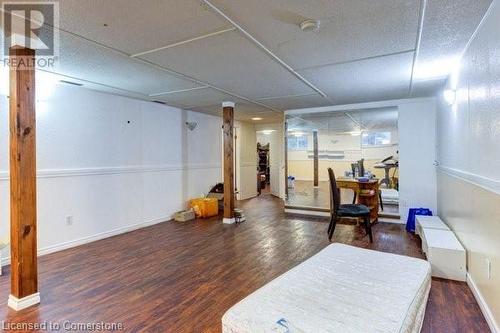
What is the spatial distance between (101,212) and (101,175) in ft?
1.82

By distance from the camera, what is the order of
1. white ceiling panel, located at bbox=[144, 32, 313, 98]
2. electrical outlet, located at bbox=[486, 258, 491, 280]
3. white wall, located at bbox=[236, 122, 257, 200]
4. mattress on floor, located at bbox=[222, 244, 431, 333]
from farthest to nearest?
1. white wall, located at bbox=[236, 122, 257, 200]
2. white ceiling panel, located at bbox=[144, 32, 313, 98]
3. electrical outlet, located at bbox=[486, 258, 491, 280]
4. mattress on floor, located at bbox=[222, 244, 431, 333]

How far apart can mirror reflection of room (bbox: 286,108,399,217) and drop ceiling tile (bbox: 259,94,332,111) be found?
0.51 metres

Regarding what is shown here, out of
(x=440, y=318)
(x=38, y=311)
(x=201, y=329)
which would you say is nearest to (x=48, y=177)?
(x=38, y=311)

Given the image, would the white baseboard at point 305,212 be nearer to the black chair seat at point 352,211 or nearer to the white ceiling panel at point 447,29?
the black chair seat at point 352,211

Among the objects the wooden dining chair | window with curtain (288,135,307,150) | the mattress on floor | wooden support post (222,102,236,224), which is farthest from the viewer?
window with curtain (288,135,307,150)

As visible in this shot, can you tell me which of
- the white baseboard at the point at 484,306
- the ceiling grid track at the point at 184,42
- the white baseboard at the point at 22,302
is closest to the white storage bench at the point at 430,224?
the white baseboard at the point at 484,306

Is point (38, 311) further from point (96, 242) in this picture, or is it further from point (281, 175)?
point (281, 175)

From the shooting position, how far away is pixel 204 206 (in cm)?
564

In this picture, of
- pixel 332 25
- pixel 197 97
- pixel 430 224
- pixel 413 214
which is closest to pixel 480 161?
pixel 332 25

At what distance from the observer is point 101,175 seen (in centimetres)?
424

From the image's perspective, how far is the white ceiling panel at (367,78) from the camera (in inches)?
120

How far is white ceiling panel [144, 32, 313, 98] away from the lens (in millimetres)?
2555

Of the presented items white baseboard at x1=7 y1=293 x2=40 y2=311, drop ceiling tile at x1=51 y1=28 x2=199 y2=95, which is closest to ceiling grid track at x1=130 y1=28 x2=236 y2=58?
drop ceiling tile at x1=51 y1=28 x2=199 y2=95

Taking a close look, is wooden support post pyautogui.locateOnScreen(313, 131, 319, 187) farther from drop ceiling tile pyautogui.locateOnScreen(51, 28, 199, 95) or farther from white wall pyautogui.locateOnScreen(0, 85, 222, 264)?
drop ceiling tile pyautogui.locateOnScreen(51, 28, 199, 95)
